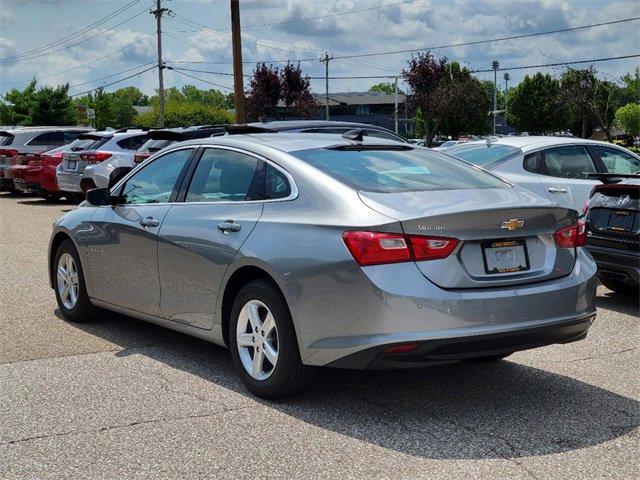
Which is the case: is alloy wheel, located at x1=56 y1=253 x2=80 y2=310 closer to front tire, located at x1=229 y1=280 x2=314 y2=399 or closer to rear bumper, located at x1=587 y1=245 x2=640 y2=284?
front tire, located at x1=229 y1=280 x2=314 y2=399

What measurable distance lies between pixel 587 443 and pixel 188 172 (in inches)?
126

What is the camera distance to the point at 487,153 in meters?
10.6

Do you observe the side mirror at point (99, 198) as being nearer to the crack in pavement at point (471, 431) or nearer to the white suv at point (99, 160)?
the crack in pavement at point (471, 431)

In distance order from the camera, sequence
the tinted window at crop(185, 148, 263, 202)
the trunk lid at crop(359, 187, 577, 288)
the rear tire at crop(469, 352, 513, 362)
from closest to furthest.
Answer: the trunk lid at crop(359, 187, 577, 288)
the rear tire at crop(469, 352, 513, 362)
the tinted window at crop(185, 148, 263, 202)

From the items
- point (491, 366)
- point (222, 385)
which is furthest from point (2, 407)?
point (491, 366)

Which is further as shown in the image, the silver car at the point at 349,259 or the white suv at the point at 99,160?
the white suv at the point at 99,160

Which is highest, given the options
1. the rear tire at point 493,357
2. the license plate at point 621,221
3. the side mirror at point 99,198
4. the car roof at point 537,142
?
the car roof at point 537,142

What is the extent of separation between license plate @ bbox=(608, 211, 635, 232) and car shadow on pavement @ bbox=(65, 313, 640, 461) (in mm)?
2577

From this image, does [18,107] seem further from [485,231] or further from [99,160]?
[485,231]

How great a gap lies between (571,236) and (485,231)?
0.75 meters

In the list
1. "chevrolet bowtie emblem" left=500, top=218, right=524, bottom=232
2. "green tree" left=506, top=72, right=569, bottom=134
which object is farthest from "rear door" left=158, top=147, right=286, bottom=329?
"green tree" left=506, top=72, right=569, bottom=134

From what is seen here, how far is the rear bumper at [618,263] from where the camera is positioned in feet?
24.8

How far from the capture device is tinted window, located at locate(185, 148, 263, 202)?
5.42 meters

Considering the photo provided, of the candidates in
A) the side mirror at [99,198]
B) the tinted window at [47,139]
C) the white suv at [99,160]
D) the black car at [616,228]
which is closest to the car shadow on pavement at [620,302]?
the black car at [616,228]
